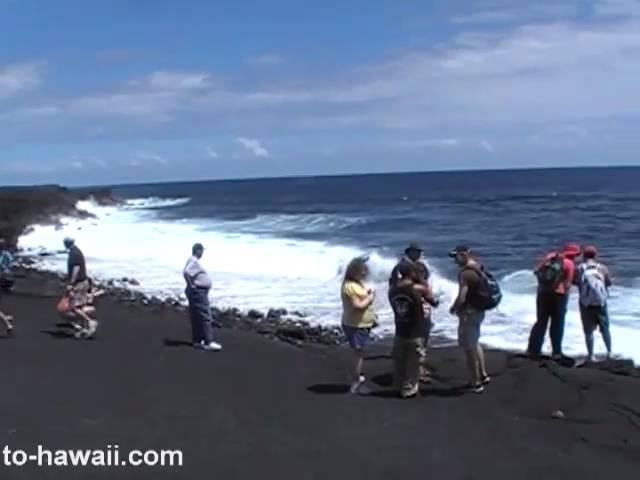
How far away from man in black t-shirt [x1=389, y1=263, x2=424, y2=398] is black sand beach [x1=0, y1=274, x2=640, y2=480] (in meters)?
0.57

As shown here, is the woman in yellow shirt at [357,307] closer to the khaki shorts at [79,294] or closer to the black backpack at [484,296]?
the black backpack at [484,296]

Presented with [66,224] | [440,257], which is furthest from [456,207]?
[440,257]

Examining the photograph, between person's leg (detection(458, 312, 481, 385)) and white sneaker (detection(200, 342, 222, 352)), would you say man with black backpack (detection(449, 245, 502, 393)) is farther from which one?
white sneaker (detection(200, 342, 222, 352))

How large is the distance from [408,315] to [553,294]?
3.06 m

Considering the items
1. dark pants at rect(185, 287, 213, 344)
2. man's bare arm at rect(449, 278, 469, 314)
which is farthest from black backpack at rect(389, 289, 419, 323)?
dark pants at rect(185, 287, 213, 344)

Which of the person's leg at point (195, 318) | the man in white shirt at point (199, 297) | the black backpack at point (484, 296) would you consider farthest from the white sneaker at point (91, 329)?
the black backpack at point (484, 296)

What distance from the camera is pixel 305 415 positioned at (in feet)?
34.4

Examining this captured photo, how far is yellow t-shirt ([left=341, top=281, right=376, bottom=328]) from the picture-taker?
10891mm

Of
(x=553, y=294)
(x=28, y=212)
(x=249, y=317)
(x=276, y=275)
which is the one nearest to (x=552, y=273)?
(x=553, y=294)

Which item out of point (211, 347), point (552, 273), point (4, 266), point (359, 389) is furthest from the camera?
point (4, 266)

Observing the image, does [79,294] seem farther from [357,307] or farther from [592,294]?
[592,294]

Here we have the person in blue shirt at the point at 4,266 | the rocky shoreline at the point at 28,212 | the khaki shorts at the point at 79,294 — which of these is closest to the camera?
the khaki shorts at the point at 79,294

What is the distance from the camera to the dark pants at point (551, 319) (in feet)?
42.4

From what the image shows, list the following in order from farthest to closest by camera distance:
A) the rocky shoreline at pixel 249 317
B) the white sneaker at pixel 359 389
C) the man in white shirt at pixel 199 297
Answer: the rocky shoreline at pixel 249 317 < the man in white shirt at pixel 199 297 < the white sneaker at pixel 359 389
